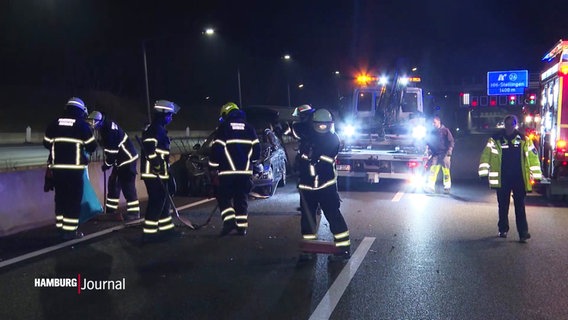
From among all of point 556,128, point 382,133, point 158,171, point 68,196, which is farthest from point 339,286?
point 382,133

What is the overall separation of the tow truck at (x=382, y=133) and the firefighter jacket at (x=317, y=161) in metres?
6.47

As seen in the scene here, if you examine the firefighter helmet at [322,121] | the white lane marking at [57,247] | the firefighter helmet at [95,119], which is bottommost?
the white lane marking at [57,247]

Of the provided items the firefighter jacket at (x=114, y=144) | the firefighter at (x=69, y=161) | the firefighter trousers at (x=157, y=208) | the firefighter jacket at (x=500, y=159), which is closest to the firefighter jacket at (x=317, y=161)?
the firefighter trousers at (x=157, y=208)

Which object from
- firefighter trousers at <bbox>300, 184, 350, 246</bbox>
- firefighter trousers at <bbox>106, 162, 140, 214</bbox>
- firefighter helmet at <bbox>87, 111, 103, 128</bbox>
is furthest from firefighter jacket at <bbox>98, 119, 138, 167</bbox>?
firefighter trousers at <bbox>300, 184, 350, 246</bbox>

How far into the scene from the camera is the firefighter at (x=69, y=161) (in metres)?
7.39

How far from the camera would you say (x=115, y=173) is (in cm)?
918

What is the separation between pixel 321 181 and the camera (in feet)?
21.3

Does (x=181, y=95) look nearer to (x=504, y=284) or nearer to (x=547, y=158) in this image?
(x=547, y=158)

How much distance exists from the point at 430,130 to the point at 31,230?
8941 millimetres

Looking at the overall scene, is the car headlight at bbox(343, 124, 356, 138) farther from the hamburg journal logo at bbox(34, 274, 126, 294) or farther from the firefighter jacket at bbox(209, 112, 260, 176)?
the hamburg journal logo at bbox(34, 274, 126, 294)

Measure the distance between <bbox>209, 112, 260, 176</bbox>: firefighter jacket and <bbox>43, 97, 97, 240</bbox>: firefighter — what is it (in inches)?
67.8

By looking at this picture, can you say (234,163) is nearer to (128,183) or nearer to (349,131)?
(128,183)

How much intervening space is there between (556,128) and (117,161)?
8153 mm

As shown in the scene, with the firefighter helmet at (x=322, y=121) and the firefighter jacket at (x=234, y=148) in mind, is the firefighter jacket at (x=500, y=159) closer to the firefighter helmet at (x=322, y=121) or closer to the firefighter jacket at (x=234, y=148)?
the firefighter helmet at (x=322, y=121)
